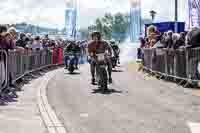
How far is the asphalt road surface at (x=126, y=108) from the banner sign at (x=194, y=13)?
13.3ft

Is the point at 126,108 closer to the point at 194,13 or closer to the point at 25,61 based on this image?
the point at 25,61

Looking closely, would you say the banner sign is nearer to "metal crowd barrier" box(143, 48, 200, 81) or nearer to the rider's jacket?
"metal crowd barrier" box(143, 48, 200, 81)

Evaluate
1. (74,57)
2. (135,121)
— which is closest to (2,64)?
(135,121)

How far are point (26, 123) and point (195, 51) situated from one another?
8503 mm

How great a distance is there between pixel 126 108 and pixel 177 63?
7.23 m

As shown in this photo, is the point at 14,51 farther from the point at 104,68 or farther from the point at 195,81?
the point at 195,81

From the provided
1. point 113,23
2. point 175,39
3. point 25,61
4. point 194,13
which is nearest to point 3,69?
point 25,61

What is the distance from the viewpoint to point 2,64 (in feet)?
52.1

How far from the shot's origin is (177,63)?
20.0m

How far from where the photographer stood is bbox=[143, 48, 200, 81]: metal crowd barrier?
1811cm

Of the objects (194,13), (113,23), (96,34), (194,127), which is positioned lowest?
(194,127)

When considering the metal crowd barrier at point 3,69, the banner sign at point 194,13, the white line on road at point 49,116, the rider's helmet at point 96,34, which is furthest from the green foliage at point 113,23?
the white line on road at point 49,116

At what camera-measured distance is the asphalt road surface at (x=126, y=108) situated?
10.5 m

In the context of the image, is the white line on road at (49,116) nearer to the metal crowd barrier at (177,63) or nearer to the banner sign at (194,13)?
the metal crowd barrier at (177,63)
